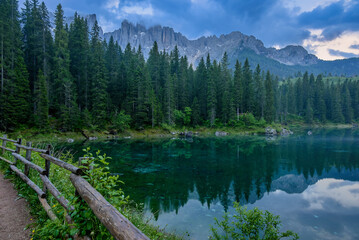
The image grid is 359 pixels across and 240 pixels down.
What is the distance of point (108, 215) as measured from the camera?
282 cm

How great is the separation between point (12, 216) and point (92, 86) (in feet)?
157

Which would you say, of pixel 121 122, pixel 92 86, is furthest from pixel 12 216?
pixel 92 86

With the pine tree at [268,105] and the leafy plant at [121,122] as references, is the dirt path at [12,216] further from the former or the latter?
the pine tree at [268,105]

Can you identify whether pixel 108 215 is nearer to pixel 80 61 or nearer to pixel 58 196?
pixel 58 196

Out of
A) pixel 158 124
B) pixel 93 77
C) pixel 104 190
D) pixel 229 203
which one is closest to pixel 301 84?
pixel 158 124

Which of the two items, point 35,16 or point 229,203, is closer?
point 229,203

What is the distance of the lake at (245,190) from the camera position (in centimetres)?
1009

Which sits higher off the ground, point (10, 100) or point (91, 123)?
point (10, 100)

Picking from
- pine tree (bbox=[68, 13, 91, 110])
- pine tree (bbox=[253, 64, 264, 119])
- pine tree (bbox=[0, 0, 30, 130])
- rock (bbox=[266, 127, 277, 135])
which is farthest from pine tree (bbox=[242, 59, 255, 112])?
pine tree (bbox=[0, 0, 30, 130])

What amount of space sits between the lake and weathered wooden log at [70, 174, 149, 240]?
6899 millimetres

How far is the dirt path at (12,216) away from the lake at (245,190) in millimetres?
5976

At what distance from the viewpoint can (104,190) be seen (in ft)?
12.2

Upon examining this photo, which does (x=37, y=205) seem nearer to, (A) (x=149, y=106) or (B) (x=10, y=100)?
(B) (x=10, y=100)

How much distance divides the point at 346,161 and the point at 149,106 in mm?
42636
